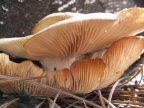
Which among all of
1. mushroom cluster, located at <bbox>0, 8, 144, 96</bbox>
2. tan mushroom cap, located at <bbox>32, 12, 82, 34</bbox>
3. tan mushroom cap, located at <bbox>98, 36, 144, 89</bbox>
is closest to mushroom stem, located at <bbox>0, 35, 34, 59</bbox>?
mushroom cluster, located at <bbox>0, 8, 144, 96</bbox>

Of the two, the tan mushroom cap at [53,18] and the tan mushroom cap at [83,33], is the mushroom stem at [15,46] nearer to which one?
the tan mushroom cap at [83,33]

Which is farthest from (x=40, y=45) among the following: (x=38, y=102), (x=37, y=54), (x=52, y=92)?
(x=38, y=102)

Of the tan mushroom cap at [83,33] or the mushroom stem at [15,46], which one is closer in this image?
the tan mushroom cap at [83,33]

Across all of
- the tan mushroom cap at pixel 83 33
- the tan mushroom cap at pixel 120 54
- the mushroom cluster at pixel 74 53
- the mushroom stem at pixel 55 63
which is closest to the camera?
the tan mushroom cap at pixel 83 33

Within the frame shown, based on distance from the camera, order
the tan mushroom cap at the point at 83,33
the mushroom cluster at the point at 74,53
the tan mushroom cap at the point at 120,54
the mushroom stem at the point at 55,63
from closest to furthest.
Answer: the tan mushroom cap at the point at 83,33 → the mushroom cluster at the point at 74,53 → the tan mushroom cap at the point at 120,54 → the mushroom stem at the point at 55,63

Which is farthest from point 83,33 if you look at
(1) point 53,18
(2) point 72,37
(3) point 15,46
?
(3) point 15,46

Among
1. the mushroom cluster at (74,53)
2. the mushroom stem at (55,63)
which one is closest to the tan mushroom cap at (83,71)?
the mushroom cluster at (74,53)

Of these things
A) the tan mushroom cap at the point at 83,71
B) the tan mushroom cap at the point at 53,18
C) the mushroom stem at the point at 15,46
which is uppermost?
the tan mushroom cap at the point at 53,18

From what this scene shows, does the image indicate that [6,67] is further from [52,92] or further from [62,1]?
[62,1]
